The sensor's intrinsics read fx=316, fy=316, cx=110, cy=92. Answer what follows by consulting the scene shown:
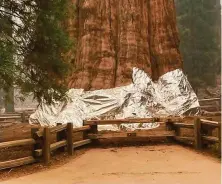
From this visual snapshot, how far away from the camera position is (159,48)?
1551cm

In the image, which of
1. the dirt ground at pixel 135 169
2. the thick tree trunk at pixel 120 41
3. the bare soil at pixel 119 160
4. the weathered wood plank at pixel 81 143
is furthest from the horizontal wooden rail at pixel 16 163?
the thick tree trunk at pixel 120 41

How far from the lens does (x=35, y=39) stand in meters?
8.56

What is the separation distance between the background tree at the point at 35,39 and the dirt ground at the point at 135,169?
7.85ft

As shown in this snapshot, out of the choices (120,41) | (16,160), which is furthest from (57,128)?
(120,41)

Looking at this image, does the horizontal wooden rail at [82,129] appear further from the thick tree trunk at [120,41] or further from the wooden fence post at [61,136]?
the thick tree trunk at [120,41]

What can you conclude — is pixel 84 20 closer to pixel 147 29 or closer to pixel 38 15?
pixel 147 29

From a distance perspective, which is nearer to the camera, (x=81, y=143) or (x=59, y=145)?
(x=59, y=145)

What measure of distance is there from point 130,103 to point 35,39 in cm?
592

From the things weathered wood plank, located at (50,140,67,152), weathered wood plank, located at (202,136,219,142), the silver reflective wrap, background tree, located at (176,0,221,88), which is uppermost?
background tree, located at (176,0,221,88)

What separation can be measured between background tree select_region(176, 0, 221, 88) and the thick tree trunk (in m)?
12.6

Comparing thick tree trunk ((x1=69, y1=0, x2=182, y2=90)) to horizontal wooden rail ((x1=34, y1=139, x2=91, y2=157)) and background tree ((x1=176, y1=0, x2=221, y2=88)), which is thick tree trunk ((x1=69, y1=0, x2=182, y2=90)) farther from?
background tree ((x1=176, y1=0, x2=221, y2=88))

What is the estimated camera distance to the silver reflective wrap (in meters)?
13.2

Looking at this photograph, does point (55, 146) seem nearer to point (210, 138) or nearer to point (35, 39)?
→ point (35, 39)

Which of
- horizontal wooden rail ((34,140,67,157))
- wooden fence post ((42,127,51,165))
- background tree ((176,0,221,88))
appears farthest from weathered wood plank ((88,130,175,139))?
background tree ((176,0,221,88))
